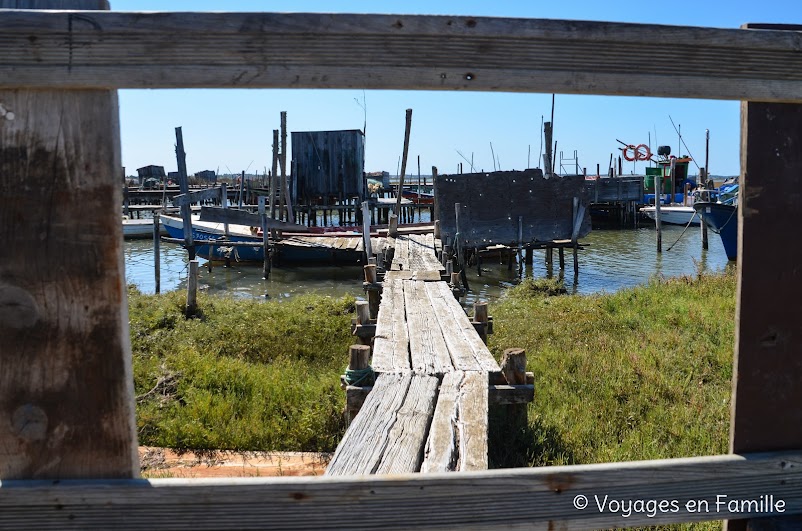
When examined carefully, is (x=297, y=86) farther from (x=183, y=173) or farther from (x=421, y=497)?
(x=183, y=173)

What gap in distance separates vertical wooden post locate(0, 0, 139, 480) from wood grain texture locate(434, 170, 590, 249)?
60.8ft

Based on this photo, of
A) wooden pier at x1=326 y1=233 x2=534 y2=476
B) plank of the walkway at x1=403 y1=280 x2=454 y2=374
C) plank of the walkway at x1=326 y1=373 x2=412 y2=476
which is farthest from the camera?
plank of the walkway at x1=403 y1=280 x2=454 y2=374

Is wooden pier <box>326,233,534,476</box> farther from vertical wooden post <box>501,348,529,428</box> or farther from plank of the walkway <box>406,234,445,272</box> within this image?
plank of the walkway <box>406,234,445,272</box>

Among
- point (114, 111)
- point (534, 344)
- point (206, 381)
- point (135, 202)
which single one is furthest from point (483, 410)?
point (135, 202)

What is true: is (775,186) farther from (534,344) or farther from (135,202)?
(135,202)

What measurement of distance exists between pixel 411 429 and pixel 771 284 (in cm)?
228

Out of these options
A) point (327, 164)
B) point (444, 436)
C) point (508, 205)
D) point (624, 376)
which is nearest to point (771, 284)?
point (444, 436)

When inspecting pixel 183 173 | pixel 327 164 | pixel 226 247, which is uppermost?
pixel 327 164

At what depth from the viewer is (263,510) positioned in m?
1.55

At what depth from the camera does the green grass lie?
204 inches

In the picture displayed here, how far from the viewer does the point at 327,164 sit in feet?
94.5

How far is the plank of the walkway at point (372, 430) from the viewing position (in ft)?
9.99

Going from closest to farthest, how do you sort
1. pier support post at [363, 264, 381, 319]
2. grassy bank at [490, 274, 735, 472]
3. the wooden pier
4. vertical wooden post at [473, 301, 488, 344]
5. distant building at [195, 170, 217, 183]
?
1. the wooden pier
2. grassy bank at [490, 274, 735, 472]
3. vertical wooden post at [473, 301, 488, 344]
4. pier support post at [363, 264, 381, 319]
5. distant building at [195, 170, 217, 183]

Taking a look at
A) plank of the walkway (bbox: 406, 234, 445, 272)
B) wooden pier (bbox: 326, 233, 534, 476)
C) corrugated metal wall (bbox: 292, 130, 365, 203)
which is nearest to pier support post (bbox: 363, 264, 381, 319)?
plank of the walkway (bbox: 406, 234, 445, 272)
